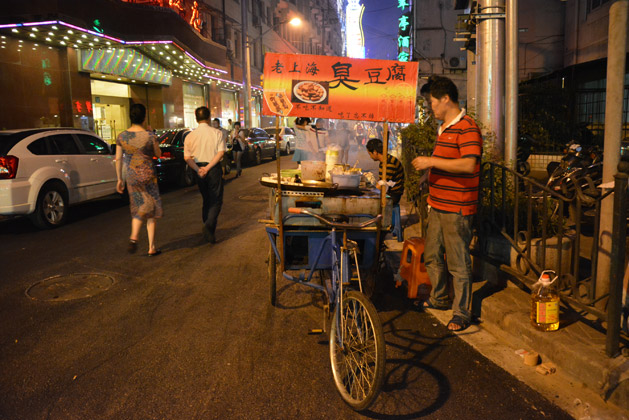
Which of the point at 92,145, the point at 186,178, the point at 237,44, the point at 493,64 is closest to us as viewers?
the point at 493,64

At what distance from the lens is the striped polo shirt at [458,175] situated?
161 inches

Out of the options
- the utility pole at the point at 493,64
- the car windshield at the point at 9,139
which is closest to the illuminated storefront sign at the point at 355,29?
the car windshield at the point at 9,139

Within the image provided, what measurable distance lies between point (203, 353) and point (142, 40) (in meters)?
18.7

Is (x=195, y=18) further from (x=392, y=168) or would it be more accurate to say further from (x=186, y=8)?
(x=392, y=168)

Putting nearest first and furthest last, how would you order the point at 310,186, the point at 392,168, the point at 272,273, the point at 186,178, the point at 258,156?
1. the point at 310,186
2. the point at 272,273
3. the point at 392,168
4. the point at 186,178
5. the point at 258,156

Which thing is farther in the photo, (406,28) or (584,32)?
(406,28)

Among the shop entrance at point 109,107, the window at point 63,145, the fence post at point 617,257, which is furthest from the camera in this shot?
the shop entrance at point 109,107

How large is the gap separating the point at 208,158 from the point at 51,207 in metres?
3.55

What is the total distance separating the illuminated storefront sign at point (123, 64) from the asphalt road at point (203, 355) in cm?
1495

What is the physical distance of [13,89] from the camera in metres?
16.1

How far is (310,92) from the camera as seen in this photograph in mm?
4684

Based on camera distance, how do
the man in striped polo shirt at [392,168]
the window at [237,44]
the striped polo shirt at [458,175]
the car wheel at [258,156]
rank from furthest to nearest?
the window at [237,44] → the car wheel at [258,156] → the man in striped polo shirt at [392,168] → the striped polo shirt at [458,175]

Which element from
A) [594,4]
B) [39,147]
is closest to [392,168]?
[39,147]

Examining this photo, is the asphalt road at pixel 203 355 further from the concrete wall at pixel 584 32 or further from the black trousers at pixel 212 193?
the concrete wall at pixel 584 32
